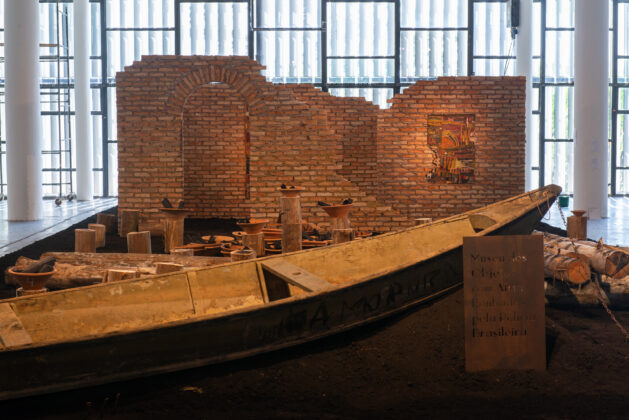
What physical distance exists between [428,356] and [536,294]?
0.78m

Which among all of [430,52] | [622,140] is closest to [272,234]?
[430,52]

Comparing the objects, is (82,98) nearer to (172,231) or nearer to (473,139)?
(172,231)

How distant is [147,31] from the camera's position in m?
18.5

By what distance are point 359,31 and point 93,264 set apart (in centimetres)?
1316

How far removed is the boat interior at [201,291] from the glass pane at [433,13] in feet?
44.4

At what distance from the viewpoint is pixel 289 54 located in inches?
714

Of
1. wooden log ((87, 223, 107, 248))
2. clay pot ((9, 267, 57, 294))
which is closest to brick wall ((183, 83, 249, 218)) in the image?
wooden log ((87, 223, 107, 248))

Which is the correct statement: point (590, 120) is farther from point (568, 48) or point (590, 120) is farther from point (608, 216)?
point (568, 48)

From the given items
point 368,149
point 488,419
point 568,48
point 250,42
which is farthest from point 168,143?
point 568,48

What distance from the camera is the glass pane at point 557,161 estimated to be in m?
19.3

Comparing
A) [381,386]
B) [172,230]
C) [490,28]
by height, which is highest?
[490,28]

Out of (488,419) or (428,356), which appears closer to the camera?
(488,419)

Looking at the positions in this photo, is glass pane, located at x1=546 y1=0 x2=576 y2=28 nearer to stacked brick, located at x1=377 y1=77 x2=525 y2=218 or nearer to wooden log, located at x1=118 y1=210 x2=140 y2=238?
stacked brick, located at x1=377 y1=77 x2=525 y2=218

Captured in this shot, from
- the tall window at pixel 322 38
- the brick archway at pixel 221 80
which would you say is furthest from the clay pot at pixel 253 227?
the tall window at pixel 322 38
